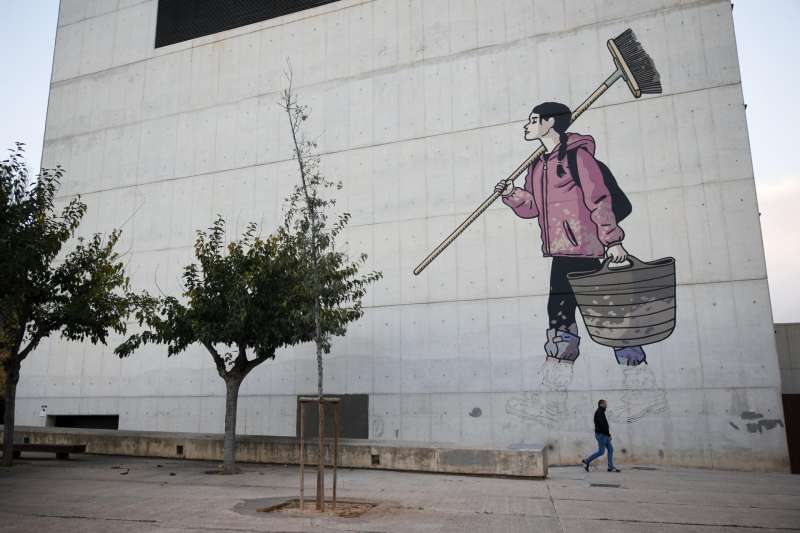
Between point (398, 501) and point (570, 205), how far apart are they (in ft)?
37.6

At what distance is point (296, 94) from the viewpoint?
22.6 m

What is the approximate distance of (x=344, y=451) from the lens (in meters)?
Result: 14.3

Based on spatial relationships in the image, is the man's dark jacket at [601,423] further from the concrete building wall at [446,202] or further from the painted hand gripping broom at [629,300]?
the painted hand gripping broom at [629,300]

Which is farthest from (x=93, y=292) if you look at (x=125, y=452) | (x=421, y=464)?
(x=421, y=464)

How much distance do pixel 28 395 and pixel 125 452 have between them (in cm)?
1091

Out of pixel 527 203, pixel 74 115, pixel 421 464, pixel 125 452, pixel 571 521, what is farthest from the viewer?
pixel 74 115

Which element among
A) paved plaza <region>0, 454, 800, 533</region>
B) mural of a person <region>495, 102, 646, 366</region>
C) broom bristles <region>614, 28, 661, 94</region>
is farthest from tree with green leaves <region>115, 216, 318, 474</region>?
broom bristles <region>614, 28, 661, 94</region>

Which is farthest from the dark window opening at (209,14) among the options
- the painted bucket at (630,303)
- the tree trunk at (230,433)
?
the tree trunk at (230,433)

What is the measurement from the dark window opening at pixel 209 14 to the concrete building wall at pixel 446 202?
50 cm

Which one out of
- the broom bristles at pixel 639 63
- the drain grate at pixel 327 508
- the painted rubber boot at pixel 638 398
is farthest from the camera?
the broom bristles at pixel 639 63

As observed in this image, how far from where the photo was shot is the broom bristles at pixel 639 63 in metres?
18.2

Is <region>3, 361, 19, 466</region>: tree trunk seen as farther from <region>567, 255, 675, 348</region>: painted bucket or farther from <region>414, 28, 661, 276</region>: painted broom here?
<region>567, 255, 675, 348</region>: painted bucket

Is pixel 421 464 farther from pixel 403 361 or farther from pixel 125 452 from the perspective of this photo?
pixel 125 452

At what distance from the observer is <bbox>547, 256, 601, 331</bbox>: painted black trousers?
693 inches
